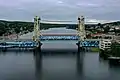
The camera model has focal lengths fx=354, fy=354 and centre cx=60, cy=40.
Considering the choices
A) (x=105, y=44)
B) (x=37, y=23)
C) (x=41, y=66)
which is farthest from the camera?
(x=37, y=23)

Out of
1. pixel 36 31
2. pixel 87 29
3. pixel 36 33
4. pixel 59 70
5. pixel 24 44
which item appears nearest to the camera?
pixel 59 70

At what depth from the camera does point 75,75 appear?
7.63 metres

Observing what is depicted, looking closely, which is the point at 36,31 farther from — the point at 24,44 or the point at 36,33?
the point at 24,44

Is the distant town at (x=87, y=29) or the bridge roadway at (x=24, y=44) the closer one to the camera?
the bridge roadway at (x=24, y=44)

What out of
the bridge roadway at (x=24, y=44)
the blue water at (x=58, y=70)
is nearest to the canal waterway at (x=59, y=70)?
the blue water at (x=58, y=70)

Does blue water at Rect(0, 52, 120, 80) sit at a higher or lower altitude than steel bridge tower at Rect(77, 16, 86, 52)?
lower

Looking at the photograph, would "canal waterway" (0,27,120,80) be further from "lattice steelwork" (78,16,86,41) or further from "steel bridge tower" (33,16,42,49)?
"lattice steelwork" (78,16,86,41)

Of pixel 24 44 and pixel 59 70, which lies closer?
pixel 59 70

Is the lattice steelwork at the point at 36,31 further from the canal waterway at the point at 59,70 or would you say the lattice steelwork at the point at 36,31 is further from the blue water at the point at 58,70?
the blue water at the point at 58,70

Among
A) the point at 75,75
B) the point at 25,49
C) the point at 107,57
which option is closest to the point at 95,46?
the point at 25,49

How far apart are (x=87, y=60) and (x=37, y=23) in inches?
252

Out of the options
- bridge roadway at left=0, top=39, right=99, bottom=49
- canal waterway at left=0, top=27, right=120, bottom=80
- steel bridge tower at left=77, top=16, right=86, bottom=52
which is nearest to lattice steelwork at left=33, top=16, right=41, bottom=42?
bridge roadway at left=0, top=39, right=99, bottom=49

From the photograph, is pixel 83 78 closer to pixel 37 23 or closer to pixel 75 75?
pixel 75 75

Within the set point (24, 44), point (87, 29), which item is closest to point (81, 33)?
point (24, 44)
